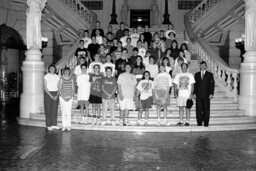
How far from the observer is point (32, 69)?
11.7 m

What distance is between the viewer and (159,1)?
2356 cm

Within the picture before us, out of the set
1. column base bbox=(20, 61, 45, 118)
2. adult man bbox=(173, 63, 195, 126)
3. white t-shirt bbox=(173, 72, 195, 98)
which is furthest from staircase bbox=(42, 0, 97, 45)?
white t-shirt bbox=(173, 72, 195, 98)

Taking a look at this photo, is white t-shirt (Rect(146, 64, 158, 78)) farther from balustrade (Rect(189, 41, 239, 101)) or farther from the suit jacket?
balustrade (Rect(189, 41, 239, 101))

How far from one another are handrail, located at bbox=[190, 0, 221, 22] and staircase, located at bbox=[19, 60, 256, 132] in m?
7.26

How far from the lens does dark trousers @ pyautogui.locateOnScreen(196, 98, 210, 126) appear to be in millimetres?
10062

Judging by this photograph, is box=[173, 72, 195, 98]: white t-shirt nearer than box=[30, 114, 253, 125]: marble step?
Yes

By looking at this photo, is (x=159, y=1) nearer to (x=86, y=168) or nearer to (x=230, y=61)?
(x=230, y=61)

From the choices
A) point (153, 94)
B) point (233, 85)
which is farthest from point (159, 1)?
point (153, 94)

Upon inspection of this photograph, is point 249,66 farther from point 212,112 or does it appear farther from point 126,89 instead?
point 126,89

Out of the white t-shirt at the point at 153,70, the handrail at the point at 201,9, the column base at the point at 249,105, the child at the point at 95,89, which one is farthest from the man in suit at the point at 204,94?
the handrail at the point at 201,9

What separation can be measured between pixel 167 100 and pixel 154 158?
380cm

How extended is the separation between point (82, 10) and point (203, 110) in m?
11.2

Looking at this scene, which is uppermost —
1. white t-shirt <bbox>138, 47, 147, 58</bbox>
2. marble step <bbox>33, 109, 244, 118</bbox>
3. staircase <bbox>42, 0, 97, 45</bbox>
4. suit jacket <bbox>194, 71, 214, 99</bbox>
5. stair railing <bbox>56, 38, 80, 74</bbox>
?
staircase <bbox>42, 0, 97, 45</bbox>

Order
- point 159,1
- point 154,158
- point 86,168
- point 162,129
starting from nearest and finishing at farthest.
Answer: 1. point 86,168
2. point 154,158
3. point 162,129
4. point 159,1
